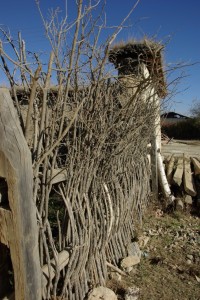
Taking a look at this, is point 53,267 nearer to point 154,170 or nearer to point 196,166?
point 154,170

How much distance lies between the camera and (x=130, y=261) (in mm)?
4195

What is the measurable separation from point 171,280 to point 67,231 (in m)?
1.73

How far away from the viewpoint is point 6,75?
95.9 inches

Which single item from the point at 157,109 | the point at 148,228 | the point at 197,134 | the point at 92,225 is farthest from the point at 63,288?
the point at 197,134

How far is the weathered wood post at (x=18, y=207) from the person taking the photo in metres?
1.90

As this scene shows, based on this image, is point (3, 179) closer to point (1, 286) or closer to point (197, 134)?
point (1, 286)

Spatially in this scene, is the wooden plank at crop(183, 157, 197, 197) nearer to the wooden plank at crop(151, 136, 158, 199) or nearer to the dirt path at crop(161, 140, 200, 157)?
the wooden plank at crop(151, 136, 158, 199)

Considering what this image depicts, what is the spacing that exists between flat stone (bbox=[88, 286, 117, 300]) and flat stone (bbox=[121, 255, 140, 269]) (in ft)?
2.44

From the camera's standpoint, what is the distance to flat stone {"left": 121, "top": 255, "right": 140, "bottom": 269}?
13.5 feet

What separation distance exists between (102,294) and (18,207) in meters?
1.72

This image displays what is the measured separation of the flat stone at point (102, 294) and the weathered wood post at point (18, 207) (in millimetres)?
1053

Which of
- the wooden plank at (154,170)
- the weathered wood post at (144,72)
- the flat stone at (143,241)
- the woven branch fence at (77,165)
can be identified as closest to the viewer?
the woven branch fence at (77,165)

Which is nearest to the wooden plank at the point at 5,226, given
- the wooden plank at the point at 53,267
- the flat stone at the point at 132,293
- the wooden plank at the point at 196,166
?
the wooden plank at the point at 53,267

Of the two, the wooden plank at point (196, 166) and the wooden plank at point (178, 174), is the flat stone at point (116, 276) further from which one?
the wooden plank at point (196, 166)
